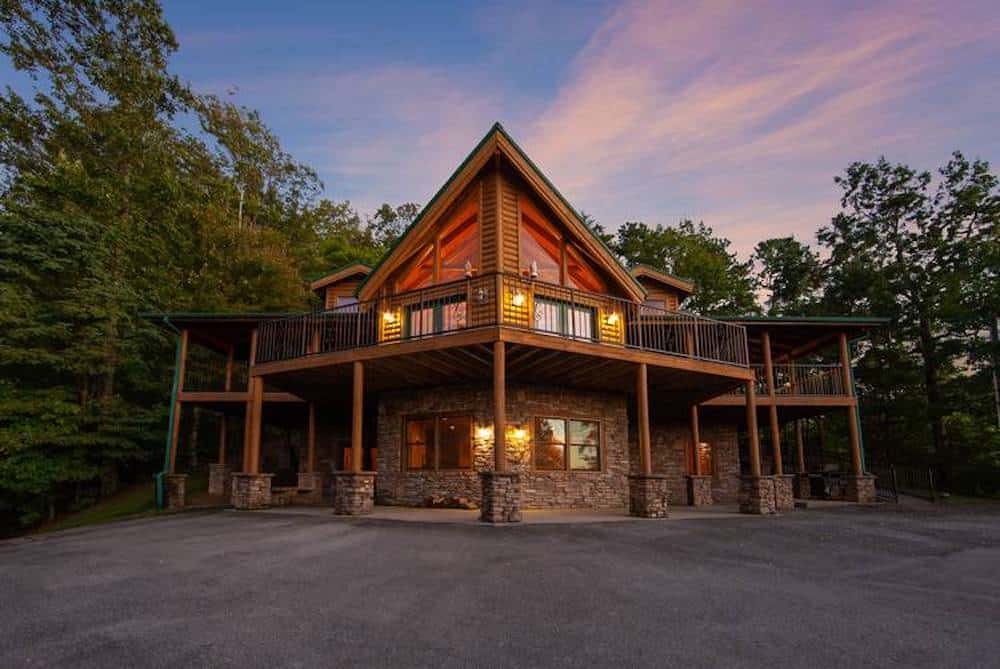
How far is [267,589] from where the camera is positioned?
5.98 metres

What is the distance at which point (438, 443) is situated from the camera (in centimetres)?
1473

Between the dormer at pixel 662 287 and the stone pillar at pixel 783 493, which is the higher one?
the dormer at pixel 662 287

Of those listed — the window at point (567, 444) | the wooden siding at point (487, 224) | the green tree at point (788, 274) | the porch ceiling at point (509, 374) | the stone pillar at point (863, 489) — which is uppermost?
the green tree at point (788, 274)

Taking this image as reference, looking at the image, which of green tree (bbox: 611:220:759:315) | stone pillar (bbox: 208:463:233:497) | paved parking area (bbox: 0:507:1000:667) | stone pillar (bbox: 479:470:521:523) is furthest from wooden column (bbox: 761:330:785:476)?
stone pillar (bbox: 208:463:233:497)

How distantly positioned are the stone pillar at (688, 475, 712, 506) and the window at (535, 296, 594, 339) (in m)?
5.90

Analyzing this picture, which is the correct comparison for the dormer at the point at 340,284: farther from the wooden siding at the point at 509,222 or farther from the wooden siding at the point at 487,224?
the wooden siding at the point at 509,222

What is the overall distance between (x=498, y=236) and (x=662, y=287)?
9.75m

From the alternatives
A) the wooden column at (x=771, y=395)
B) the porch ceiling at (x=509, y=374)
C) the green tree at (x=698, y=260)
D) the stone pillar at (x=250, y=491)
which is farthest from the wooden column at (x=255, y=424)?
the green tree at (x=698, y=260)

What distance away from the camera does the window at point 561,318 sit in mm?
14000

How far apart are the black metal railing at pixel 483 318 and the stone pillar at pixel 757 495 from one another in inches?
117

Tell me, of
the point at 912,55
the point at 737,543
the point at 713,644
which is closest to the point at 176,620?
the point at 713,644

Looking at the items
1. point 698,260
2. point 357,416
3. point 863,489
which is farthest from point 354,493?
point 698,260

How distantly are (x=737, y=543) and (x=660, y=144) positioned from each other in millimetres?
20564

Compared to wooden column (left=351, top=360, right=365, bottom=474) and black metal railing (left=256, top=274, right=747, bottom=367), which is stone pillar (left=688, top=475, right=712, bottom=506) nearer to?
black metal railing (left=256, top=274, right=747, bottom=367)
